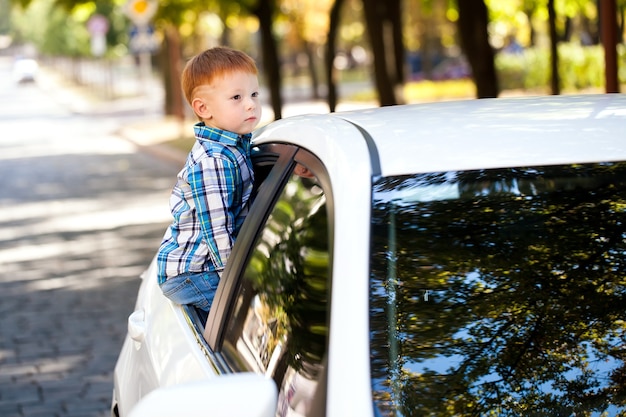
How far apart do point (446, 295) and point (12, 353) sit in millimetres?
5874

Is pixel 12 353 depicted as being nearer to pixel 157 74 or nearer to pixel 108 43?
pixel 108 43

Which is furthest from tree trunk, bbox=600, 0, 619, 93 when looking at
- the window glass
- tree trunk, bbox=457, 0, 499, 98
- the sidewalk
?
the window glass

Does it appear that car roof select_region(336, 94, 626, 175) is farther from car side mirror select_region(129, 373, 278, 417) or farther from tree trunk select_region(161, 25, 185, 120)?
tree trunk select_region(161, 25, 185, 120)

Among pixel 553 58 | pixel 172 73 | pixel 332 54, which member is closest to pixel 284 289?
pixel 553 58

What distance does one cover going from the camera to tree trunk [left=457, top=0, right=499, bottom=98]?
16.4m

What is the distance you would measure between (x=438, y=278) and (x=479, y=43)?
1442 centimetres

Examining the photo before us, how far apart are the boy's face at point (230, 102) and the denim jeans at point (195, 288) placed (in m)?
0.43

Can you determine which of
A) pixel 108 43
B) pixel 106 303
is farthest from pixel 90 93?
pixel 106 303

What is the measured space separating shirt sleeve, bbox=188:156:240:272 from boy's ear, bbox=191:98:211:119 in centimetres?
21

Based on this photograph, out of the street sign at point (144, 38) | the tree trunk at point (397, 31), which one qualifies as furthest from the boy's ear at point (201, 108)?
the street sign at point (144, 38)

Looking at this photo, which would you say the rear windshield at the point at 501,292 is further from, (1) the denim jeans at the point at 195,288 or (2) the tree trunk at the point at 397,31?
(2) the tree trunk at the point at 397,31

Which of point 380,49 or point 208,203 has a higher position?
point 208,203

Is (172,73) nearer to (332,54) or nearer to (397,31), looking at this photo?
(397,31)

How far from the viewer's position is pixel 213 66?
11.6 ft
